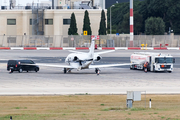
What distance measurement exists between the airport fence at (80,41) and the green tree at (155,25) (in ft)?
89.6

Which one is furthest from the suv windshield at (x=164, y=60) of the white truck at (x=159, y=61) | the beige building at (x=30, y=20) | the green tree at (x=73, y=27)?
the beige building at (x=30, y=20)

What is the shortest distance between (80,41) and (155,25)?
1555 inches

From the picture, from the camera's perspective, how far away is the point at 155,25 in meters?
140

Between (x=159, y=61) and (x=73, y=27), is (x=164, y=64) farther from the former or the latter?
(x=73, y=27)

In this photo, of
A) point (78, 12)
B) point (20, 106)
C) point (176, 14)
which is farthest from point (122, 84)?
point (176, 14)

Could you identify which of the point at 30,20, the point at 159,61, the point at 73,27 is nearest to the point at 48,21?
the point at 30,20

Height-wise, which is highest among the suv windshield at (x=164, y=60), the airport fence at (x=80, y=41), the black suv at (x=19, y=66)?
the airport fence at (x=80, y=41)

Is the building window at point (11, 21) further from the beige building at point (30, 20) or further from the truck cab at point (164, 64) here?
the truck cab at point (164, 64)

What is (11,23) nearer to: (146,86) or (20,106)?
(146,86)

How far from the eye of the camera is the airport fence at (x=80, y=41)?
109 meters

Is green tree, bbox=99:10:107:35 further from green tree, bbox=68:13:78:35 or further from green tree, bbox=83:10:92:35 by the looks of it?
green tree, bbox=68:13:78:35

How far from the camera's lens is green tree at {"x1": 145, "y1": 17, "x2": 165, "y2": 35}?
462 feet

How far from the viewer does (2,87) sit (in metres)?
37.3

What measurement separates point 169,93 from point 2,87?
570 inches
